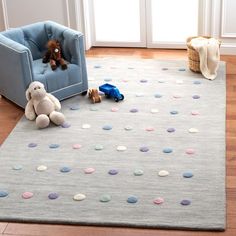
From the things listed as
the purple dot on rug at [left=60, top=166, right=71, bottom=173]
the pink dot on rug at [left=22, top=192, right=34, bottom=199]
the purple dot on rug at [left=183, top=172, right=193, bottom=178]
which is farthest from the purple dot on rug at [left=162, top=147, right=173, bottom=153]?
the pink dot on rug at [left=22, top=192, right=34, bottom=199]

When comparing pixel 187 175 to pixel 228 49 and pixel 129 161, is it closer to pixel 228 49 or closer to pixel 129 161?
pixel 129 161

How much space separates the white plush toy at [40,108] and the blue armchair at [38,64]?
0.44ft

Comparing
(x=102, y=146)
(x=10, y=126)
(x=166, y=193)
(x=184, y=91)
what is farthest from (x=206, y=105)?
(x=10, y=126)

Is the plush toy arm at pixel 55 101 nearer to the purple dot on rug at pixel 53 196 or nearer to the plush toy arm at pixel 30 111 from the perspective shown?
the plush toy arm at pixel 30 111

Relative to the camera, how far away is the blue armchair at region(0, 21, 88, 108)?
4090 millimetres

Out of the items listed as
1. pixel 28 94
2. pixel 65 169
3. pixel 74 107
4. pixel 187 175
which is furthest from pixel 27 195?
pixel 74 107

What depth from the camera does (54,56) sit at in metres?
4.35

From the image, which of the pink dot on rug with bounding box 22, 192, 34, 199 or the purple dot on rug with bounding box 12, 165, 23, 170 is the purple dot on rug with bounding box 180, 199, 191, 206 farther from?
the purple dot on rug with bounding box 12, 165, 23, 170

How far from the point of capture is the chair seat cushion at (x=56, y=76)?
4.20m

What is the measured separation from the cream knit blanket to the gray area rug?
82mm

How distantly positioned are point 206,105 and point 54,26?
1.44 metres

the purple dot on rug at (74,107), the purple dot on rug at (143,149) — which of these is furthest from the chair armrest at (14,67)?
the purple dot on rug at (143,149)

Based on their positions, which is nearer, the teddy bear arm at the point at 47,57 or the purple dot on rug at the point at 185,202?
the purple dot on rug at the point at 185,202

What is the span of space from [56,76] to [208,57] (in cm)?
136
